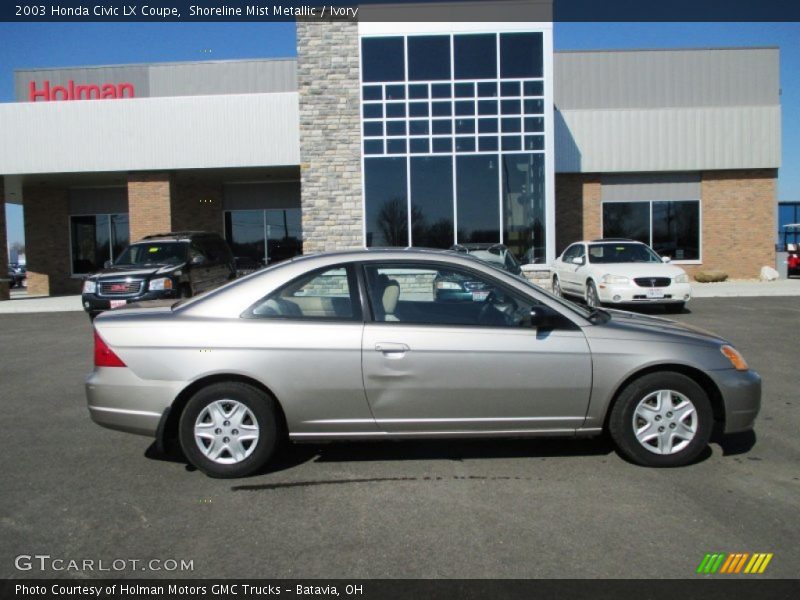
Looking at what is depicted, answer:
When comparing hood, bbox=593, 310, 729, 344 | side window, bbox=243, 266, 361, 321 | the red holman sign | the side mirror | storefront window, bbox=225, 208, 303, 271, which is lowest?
hood, bbox=593, 310, 729, 344

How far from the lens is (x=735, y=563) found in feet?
11.2

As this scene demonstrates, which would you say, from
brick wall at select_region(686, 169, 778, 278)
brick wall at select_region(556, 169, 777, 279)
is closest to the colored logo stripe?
brick wall at select_region(556, 169, 777, 279)

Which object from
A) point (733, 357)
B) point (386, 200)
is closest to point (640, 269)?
point (386, 200)

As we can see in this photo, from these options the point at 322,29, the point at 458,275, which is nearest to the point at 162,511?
the point at 458,275

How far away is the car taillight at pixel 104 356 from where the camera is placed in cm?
472

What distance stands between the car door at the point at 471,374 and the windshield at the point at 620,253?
11.1m

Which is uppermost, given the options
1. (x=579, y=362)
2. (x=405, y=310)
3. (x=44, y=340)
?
(x=405, y=310)

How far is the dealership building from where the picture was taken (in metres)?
17.9

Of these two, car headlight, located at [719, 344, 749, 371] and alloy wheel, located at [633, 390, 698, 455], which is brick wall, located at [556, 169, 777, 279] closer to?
car headlight, located at [719, 344, 749, 371]

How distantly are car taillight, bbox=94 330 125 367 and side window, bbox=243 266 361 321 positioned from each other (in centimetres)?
94

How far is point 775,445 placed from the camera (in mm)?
5285

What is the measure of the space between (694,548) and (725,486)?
40.9 inches
